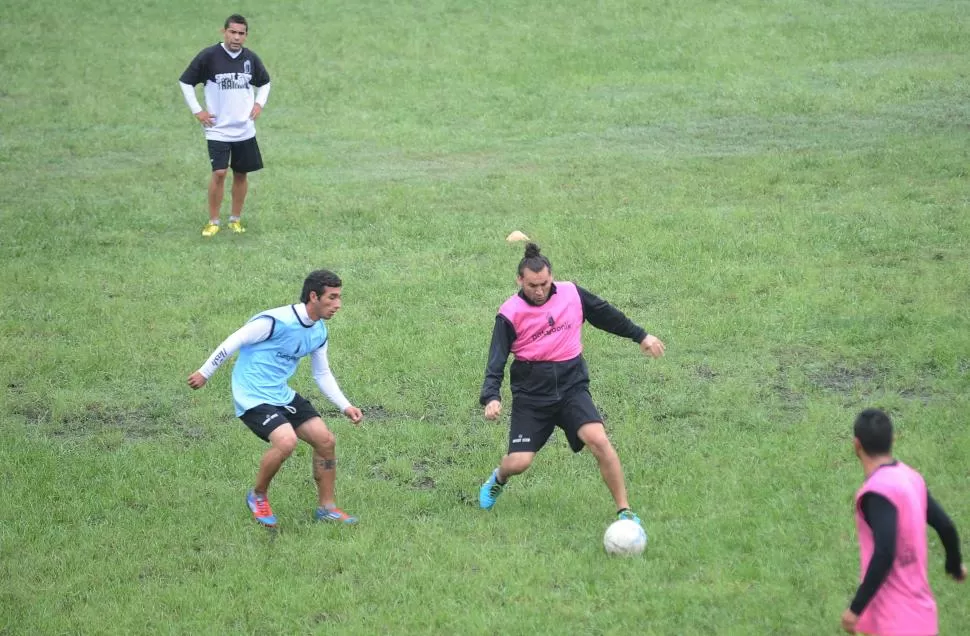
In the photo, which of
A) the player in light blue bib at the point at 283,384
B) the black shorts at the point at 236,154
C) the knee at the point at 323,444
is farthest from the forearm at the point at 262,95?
the knee at the point at 323,444

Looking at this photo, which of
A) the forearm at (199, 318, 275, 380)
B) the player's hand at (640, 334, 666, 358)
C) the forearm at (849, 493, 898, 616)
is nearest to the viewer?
the forearm at (849, 493, 898, 616)

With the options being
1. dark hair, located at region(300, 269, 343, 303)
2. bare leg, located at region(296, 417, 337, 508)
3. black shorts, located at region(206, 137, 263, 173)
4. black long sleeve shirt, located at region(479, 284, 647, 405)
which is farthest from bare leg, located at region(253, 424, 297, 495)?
black shorts, located at region(206, 137, 263, 173)

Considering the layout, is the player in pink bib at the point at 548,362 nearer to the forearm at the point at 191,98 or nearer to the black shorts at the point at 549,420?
the black shorts at the point at 549,420

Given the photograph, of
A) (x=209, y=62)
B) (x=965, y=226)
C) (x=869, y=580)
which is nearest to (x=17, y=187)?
(x=209, y=62)

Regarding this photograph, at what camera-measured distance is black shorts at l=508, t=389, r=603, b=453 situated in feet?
27.4

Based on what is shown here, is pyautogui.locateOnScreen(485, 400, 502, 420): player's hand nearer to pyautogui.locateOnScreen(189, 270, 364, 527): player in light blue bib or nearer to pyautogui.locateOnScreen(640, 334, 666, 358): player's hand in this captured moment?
pyautogui.locateOnScreen(189, 270, 364, 527): player in light blue bib

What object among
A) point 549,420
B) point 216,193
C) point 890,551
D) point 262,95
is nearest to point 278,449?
point 549,420

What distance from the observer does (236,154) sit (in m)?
15.2

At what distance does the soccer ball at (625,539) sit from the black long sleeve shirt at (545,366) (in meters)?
1.04

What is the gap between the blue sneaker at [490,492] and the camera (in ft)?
28.6

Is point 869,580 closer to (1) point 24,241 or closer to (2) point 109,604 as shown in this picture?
(2) point 109,604

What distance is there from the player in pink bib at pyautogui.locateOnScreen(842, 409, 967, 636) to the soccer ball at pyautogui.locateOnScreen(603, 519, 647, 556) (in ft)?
7.76

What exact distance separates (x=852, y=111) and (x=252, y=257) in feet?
35.8

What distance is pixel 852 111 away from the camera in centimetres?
2009
